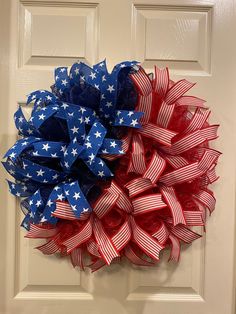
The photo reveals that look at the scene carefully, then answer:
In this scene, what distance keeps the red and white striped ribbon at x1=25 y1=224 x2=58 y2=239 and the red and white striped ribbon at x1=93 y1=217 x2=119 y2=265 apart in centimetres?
12

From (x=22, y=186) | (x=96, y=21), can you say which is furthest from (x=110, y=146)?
(x=96, y=21)

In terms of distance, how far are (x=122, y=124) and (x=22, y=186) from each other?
1.03ft

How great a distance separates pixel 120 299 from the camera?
0.96 meters

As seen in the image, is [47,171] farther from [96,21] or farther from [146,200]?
[96,21]

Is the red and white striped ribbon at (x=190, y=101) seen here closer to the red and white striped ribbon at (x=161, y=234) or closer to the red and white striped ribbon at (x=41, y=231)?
the red and white striped ribbon at (x=161, y=234)

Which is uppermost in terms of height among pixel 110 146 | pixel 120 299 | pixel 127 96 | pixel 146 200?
pixel 127 96

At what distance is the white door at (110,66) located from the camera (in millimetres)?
941

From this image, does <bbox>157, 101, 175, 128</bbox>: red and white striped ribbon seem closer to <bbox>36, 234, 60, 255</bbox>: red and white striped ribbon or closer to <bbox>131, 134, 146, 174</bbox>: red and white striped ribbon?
<bbox>131, 134, 146, 174</bbox>: red and white striped ribbon

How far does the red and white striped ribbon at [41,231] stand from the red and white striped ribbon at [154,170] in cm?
28

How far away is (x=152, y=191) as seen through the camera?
2.71 feet

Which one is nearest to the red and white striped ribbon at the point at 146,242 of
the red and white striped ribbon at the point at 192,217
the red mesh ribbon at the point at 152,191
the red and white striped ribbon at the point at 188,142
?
the red mesh ribbon at the point at 152,191

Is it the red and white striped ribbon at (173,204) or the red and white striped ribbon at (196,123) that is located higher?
the red and white striped ribbon at (196,123)

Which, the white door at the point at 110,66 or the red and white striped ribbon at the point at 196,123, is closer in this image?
the red and white striped ribbon at the point at 196,123

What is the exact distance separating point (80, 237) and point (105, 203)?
0.35 ft
